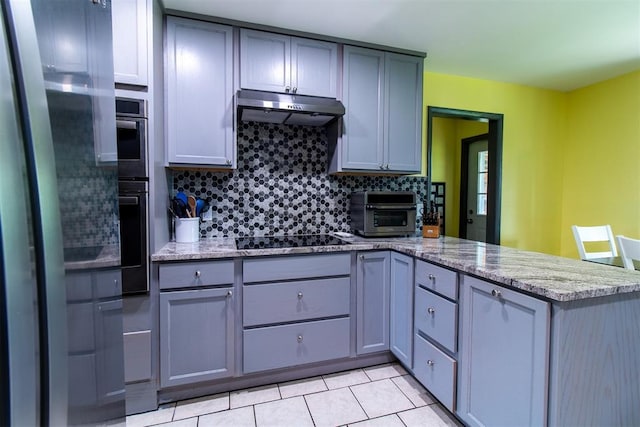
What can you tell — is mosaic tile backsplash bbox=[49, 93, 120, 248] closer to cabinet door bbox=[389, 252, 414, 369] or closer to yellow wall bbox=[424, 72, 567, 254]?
cabinet door bbox=[389, 252, 414, 369]

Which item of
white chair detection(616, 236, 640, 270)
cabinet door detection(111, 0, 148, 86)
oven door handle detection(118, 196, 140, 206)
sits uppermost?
cabinet door detection(111, 0, 148, 86)

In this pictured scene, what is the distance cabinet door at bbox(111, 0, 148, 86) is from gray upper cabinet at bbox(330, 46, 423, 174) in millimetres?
1334

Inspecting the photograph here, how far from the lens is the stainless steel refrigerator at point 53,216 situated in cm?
34

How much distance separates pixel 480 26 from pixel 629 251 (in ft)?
6.00

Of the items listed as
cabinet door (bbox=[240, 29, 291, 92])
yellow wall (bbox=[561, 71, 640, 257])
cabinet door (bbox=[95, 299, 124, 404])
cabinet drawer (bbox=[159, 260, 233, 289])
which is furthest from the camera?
yellow wall (bbox=[561, 71, 640, 257])

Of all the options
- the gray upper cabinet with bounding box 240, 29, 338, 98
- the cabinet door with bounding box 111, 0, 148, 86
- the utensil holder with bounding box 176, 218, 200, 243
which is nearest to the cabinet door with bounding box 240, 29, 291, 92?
the gray upper cabinet with bounding box 240, 29, 338, 98

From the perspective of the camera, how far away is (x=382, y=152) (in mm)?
2459

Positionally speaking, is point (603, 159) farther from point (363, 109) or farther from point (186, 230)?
point (186, 230)

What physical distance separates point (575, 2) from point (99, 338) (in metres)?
2.82

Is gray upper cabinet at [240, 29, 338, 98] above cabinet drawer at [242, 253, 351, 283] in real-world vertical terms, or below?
above

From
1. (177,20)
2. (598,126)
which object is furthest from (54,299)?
(598,126)

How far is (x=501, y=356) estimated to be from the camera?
4.34 feet

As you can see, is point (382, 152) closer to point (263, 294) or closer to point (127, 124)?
point (263, 294)

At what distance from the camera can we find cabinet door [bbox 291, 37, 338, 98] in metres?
2.20
